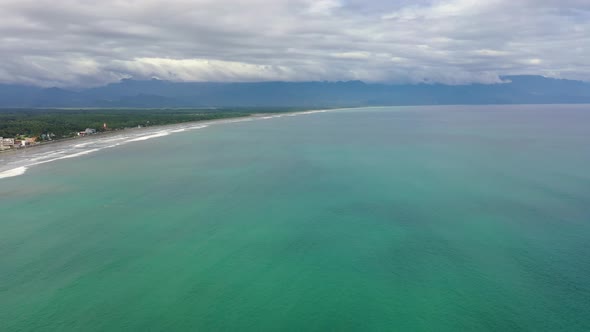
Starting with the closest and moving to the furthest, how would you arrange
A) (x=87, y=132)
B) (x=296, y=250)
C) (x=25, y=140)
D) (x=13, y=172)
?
(x=296, y=250)
(x=13, y=172)
(x=25, y=140)
(x=87, y=132)

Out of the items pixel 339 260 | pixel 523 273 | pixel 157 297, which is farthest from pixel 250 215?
pixel 523 273

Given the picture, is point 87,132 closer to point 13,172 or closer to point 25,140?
point 25,140

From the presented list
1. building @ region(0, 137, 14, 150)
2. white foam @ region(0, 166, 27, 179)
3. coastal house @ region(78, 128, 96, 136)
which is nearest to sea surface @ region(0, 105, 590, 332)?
white foam @ region(0, 166, 27, 179)

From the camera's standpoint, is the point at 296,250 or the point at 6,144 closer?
the point at 296,250

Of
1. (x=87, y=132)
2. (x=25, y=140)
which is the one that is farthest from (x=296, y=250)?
(x=87, y=132)

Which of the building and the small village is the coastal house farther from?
the building

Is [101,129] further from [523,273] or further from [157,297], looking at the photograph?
[523,273]
